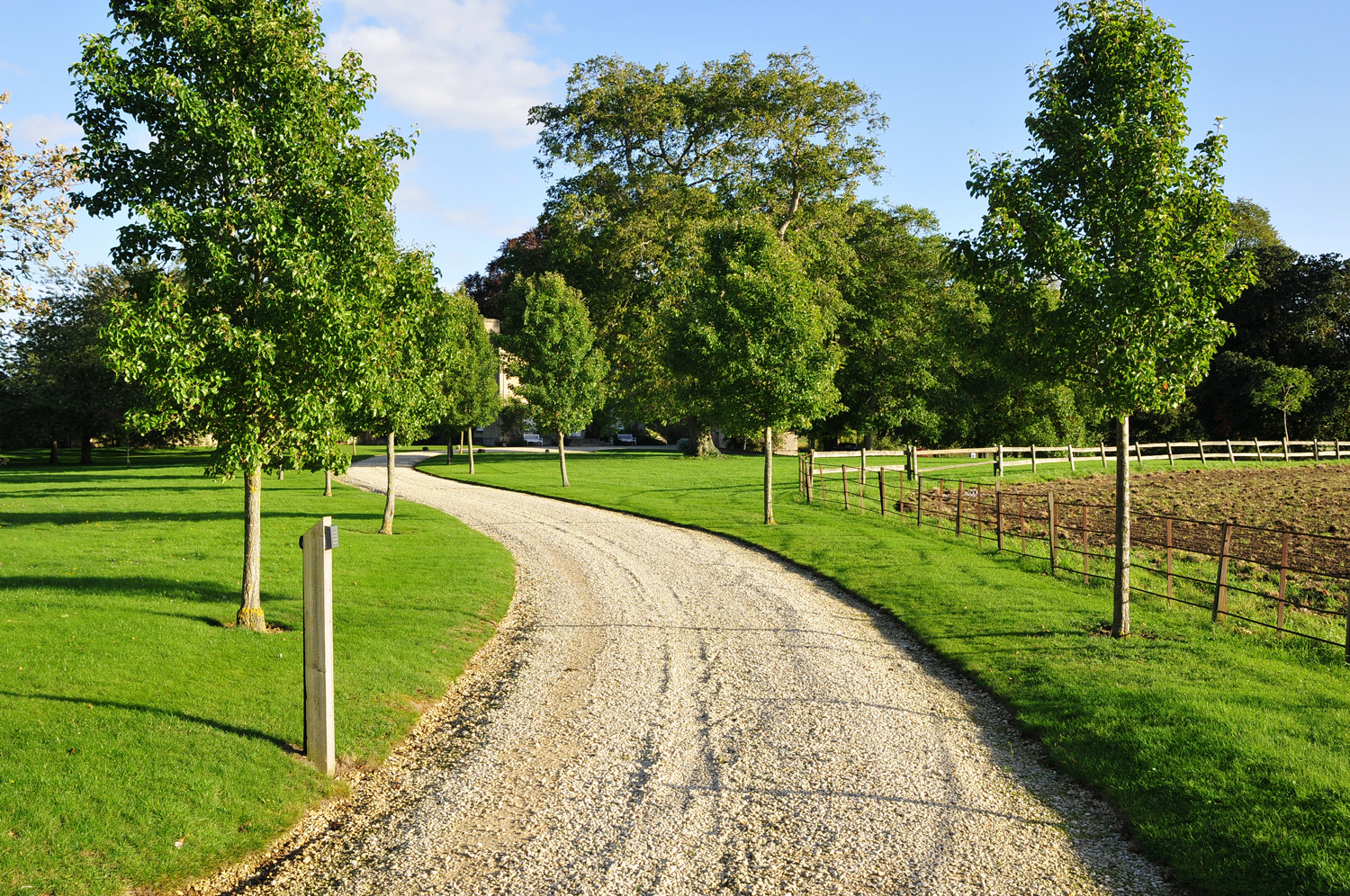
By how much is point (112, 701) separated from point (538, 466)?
36.8m

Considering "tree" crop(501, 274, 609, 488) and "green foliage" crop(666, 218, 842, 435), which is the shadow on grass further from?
"tree" crop(501, 274, 609, 488)

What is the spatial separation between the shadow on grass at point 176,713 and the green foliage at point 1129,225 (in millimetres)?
10154

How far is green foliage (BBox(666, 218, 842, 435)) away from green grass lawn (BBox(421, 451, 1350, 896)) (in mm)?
5639

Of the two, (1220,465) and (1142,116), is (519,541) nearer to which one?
(1142,116)

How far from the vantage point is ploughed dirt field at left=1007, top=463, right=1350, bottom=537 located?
22.8 m

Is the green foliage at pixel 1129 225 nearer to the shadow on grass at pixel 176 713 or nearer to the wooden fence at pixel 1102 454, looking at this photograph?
the shadow on grass at pixel 176 713

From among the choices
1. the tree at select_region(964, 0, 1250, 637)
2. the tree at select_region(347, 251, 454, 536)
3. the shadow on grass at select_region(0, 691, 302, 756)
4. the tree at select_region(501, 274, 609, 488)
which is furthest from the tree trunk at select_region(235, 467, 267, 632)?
the tree at select_region(501, 274, 609, 488)

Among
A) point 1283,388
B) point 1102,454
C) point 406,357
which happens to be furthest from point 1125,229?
point 1283,388

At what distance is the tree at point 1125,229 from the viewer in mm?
10320

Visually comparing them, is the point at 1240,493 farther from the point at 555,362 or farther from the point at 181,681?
the point at 181,681

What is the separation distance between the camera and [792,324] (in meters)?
22.6

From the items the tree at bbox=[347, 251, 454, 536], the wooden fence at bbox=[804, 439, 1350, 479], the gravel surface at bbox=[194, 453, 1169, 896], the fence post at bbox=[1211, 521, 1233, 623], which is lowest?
the gravel surface at bbox=[194, 453, 1169, 896]

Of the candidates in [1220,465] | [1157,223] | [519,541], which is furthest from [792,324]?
[1220,465]

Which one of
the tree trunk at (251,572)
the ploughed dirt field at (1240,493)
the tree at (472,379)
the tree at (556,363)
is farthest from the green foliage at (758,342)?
the tree trunk at (251,572)
